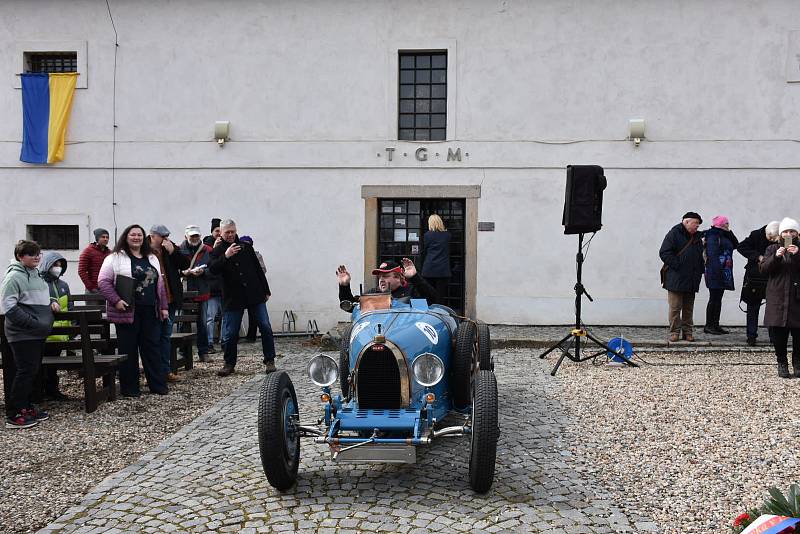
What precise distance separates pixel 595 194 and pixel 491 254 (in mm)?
3578

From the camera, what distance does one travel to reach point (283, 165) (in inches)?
469

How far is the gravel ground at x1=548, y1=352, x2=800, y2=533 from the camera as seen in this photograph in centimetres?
410

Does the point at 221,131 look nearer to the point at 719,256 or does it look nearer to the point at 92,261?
the point at 92,261

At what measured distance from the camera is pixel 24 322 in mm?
5824

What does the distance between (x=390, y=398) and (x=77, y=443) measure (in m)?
2.78

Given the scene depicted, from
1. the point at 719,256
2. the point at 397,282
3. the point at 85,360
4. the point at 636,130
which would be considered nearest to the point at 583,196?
the point at 397,282

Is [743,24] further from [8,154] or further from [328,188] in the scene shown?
[8,154]

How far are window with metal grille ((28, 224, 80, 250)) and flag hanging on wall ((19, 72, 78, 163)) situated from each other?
3.86ft

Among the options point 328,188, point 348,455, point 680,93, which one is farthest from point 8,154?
point 680,93

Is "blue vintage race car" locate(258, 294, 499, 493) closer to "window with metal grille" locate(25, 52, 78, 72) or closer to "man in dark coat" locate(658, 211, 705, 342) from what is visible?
"man in dark coat" locate(658, 211, 705, 342)

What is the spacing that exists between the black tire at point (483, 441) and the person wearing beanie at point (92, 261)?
6201mm

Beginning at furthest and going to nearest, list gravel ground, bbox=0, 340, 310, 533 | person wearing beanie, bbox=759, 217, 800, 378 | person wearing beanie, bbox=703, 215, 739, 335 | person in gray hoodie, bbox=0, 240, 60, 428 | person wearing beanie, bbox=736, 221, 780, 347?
person wearing beanie, bbox=703, 215, 739, 335 → person wearing beanie, bbox=736, 221, 780, 347 → person wearing beanie, bbox=759, 217, 800, 378 → person in gray hoodie, bbox=0, 240, 60, 428 → gravel ground, bbox=0, 340, 310, 533

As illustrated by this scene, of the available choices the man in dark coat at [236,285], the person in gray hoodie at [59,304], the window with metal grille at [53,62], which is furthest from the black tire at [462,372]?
the window with metal grille at [53,62]

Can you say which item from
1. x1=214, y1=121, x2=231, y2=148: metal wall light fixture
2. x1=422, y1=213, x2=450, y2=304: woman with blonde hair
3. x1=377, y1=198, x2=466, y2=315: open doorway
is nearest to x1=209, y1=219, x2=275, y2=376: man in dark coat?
x1=422, y1=213, x2=450, y2=304: woman with blonde hair
